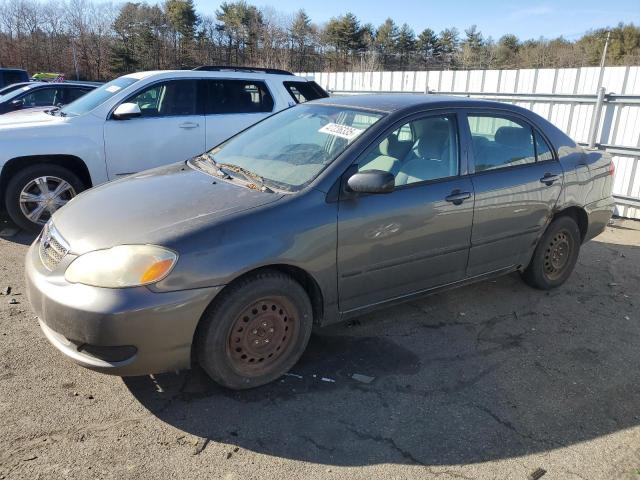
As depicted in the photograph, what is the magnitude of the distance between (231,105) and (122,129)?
1531 millimetres

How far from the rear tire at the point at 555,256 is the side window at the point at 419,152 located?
1.40 metres

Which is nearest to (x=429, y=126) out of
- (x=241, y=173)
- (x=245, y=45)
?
(x=241, y=173)

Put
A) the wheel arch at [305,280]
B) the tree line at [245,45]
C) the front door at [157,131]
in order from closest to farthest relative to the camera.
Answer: the wheel arch at [305,280], the front door at [157,131], the tree line at [245,45]

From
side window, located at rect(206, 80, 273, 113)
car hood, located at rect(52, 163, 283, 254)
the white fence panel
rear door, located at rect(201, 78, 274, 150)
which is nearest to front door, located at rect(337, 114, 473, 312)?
car hood, located at rect(52, 163, 283, 254)

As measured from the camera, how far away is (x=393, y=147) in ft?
11.3

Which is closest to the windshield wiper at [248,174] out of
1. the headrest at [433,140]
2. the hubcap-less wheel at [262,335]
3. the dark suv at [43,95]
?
the hubcap-less wheel at [262,335]

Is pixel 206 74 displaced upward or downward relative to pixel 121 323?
upward

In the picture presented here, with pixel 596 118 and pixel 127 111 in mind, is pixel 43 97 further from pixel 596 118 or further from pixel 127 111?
pixel 596 118

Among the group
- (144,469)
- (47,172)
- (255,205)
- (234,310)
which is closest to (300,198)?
(255,205)

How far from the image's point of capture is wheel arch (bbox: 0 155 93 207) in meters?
5.41

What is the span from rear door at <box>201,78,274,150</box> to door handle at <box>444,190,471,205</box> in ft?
12.2

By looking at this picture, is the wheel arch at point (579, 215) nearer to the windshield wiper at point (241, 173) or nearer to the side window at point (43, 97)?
the windshield wiper at point (241, 173)

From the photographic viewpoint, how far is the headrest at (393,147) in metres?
3.35

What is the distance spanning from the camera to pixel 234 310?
8.93 ft
